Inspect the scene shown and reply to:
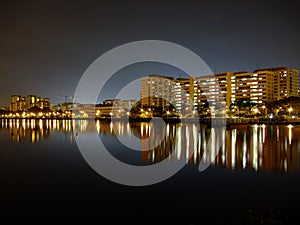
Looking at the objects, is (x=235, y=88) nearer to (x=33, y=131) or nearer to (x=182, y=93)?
(x=182, y=93)

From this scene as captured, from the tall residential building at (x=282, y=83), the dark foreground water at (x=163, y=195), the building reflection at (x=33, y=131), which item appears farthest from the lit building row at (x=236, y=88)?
the dark foreground water at (x=163, y=195)

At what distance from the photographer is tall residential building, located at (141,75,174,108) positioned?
455 ft

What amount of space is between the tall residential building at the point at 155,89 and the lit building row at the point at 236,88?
267 centimetres

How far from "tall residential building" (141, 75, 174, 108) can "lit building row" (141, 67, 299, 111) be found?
2672 millimetres

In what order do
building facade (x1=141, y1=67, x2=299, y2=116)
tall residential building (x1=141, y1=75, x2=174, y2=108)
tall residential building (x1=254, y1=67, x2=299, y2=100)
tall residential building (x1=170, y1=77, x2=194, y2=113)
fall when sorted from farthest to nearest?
tall residential building (x1=141, y1=75, x2=174, y2=108), tall residential building (x1=170, y1=77, x2=194, y2=113), tall residential building (x1=254, y1=67, x2=299, y2=100), building facade (x1=141, y1=67, x2=299, y2=116)

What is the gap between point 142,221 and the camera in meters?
→ 5.44

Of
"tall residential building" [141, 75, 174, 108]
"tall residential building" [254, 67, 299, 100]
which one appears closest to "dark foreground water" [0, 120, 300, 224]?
"tall residential building" [254, 67, 299, 100]

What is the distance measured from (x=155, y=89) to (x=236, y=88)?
5073 cm

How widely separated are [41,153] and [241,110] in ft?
248

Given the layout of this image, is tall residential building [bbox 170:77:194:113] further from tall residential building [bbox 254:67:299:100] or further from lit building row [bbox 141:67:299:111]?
tall residential building [bbox 254:67:299:100]

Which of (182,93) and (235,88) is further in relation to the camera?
(182,93)

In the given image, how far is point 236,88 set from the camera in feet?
363

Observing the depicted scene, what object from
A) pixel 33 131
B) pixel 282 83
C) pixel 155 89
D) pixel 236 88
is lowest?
pixel 33 131

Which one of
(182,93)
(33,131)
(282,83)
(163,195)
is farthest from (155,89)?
(163,195)
